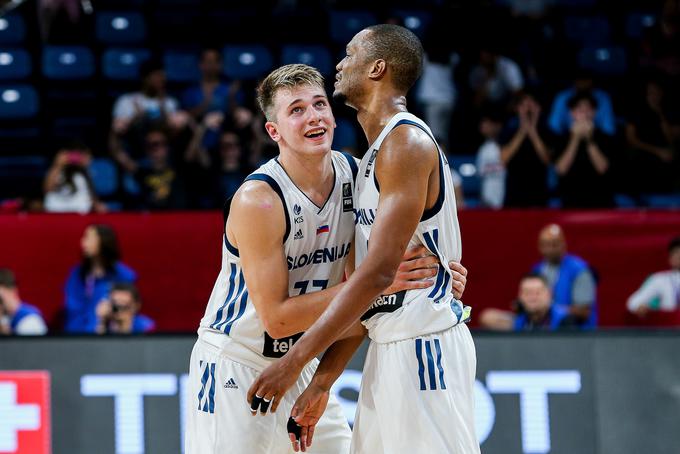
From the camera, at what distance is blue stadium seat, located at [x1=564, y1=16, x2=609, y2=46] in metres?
13.4

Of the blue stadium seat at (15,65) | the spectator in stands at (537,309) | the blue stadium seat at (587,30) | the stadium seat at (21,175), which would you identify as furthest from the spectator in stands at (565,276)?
the blue stadium seat at (15,65)

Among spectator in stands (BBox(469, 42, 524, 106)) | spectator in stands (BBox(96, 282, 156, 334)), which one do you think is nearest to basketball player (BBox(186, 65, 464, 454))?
spectator in stands (BBox(96, 282, 156, 334))

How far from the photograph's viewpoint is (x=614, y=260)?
934 cm

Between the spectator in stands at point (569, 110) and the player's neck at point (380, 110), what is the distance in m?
6.73

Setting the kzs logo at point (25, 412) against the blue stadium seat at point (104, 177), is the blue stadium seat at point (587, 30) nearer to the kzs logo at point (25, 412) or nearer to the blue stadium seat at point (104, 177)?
the blue stadium seat at point (104, 177)

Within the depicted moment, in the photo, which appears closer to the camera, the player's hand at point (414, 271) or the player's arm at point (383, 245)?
the player's arm at point (383, 245)

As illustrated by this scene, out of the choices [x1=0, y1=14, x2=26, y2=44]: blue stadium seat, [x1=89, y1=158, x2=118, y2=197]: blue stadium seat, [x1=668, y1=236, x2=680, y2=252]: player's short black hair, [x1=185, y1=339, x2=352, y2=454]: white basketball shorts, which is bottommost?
[x1=185, y1=339, x2=352, y2=454]: white basketball shorts

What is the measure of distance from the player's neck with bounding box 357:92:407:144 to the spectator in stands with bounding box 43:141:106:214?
5.84m

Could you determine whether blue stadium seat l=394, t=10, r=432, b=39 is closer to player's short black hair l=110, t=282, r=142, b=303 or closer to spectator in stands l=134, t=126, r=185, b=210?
spectator in stands l=134, t=126, r=185, b=210

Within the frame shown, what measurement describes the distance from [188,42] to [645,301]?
6.50m

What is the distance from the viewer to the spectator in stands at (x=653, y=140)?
1120cm

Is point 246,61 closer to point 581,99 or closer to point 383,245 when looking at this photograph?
point 581,99

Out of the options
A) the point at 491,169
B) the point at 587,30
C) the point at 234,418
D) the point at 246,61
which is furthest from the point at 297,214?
the point at 587,30

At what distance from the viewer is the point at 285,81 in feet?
15.6
